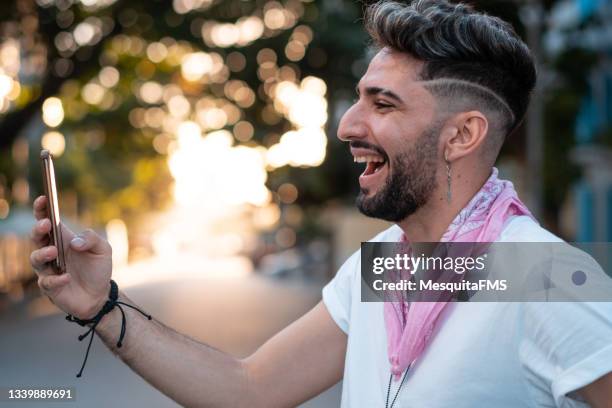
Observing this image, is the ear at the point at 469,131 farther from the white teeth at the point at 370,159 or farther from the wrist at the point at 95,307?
the wrist at the point at 95,307

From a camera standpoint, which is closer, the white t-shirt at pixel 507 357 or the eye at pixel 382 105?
the white t-shirt at pixel 507 357

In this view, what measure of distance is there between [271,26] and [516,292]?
39.8 feet

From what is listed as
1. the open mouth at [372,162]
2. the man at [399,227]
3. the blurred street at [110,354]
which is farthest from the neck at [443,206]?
the blurred street at [110,354]

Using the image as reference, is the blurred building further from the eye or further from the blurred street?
the eye

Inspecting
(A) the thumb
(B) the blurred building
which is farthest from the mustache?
(B) the blurred building

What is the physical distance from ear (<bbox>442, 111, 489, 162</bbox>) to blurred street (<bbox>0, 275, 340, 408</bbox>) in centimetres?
168

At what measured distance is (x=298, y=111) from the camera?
46.4 feet

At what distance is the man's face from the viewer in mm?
1988

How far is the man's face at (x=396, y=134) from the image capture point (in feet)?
6.52

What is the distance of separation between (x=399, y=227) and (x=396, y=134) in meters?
0.26

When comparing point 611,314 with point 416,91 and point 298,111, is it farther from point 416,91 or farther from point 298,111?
point 298,111

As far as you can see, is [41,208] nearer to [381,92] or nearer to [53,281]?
[53,281]

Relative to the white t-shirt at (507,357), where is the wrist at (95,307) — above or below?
above

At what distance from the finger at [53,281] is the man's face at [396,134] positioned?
664 millimetres
